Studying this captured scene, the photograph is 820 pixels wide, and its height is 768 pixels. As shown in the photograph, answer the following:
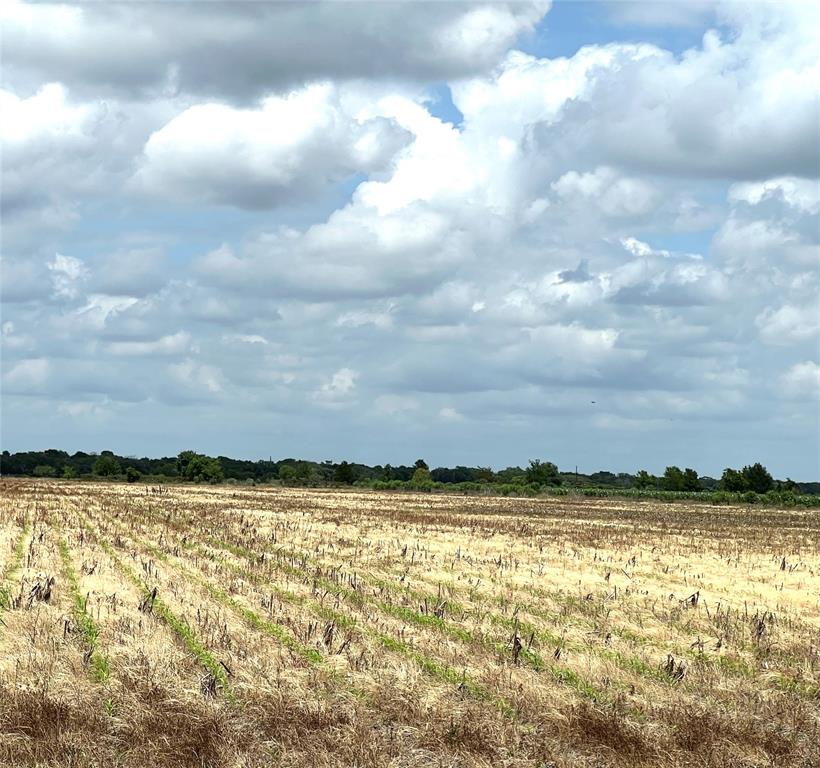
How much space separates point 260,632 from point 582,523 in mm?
41210

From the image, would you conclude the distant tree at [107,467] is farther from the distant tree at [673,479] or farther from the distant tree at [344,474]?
the distant tree at [673,479]

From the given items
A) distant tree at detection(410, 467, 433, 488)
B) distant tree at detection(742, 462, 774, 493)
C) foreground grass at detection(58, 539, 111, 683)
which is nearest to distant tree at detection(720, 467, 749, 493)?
distant tree at detection(742, 462, 774, 493)

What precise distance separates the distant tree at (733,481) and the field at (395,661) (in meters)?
116

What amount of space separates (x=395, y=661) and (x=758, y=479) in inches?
5311

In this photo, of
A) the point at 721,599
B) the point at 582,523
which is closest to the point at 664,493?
the point at 582,523

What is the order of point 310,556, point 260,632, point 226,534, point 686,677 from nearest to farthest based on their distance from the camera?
1. point 686,677
2. point 260,632
3. point 310,556
4. point 226,534

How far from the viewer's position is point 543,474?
17188cm

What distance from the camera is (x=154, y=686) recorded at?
1181 cm

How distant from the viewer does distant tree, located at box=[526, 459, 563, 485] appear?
171250mm

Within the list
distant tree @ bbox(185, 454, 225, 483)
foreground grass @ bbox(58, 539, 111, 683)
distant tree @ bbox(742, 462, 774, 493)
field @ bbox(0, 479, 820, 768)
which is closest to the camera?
field @ bbox(0, 479, 820, 768)

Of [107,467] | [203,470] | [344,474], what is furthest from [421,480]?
[107,467]

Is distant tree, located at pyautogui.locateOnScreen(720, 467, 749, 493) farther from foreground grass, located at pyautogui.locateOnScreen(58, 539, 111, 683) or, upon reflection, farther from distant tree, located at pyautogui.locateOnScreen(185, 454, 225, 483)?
foreground grass, located at pyautogui.locateOnScreen(58, 539, 111, 683)

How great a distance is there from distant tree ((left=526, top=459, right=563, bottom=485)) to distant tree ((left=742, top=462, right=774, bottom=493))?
38.9 m

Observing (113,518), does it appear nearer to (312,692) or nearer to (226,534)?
(226,534)
